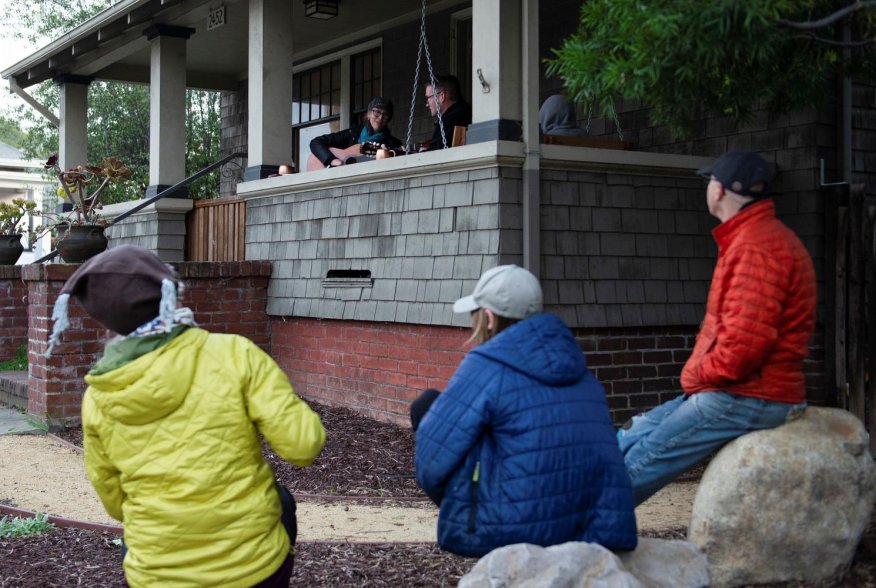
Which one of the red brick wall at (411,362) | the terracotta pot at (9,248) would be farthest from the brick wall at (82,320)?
the terracotta pot at (9,248)

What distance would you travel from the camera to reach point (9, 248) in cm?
1277

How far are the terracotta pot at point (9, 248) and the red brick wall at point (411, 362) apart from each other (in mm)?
5073

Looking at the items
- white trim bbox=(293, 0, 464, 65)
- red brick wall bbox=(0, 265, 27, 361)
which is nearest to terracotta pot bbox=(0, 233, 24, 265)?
red brick wall bbox=(0, 265, 27, 361)

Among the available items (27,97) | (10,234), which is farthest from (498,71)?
(27,97)

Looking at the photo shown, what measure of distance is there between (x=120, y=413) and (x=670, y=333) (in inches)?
218

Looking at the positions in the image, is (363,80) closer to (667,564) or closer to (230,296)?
(230,296)

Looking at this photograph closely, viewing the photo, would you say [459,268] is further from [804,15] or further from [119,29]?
[119,29]

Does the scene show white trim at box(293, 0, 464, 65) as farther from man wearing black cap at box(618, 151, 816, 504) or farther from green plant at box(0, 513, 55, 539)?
man wearing black cap at box(618, 151, 816, 504)

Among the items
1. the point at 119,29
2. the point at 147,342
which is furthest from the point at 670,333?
the point at 119,29

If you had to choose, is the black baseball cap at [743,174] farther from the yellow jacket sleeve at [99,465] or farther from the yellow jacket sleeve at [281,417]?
the yellow jacket sleeve at [99,465]

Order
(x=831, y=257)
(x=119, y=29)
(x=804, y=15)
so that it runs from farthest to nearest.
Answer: (x=119, y=29)
(x=831, y=257)
(x=804, y=15)

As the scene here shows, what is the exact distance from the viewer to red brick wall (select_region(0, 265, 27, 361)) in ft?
39.6

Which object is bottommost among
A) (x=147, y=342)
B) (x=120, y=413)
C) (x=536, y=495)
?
(x=536, y=495)

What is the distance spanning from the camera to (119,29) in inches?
475
